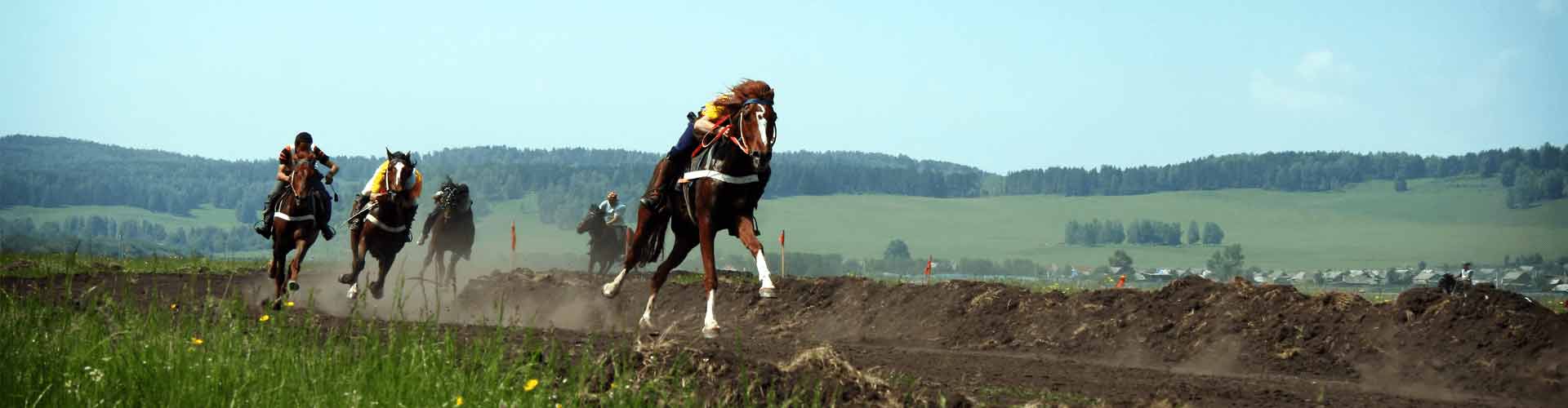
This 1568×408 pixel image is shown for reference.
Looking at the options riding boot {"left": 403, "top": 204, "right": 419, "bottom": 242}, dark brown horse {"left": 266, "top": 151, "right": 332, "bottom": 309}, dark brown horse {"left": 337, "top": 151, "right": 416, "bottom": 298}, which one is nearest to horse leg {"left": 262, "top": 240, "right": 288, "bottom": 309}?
dark brown horse {"left": 266, "top": 151, "right": 332, "bottom": 309}

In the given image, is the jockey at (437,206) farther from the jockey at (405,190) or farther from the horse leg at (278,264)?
the horse leg at (278,264)

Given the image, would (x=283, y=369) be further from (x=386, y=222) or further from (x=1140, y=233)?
(x=1140, y=233)

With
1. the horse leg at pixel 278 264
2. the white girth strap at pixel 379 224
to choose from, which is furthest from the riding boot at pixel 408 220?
the horse leg at pixel 278 264

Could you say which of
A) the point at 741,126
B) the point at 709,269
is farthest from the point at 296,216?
the point at 741,126

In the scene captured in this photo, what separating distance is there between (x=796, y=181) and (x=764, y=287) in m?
154

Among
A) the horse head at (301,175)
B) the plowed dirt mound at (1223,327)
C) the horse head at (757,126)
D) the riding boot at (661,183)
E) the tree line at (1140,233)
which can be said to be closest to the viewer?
the horse head at (757,126)

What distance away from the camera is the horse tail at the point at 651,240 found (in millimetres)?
16781

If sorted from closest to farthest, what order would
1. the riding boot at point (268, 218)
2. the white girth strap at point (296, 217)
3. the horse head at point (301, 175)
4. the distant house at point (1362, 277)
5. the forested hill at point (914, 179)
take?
the horse head at point (301, 175), the white girth strap at point (296, 217), the riding boot at point (268, 218), the distant house at point (1362, 277), the forested hill at point (914, 179)

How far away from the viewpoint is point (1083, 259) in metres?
133

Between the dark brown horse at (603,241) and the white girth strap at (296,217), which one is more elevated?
the white girth strap at (296,217)

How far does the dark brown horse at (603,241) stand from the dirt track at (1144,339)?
1312 centimetres

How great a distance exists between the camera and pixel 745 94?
603 inches

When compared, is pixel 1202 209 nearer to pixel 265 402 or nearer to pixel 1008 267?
pixel 1008 267

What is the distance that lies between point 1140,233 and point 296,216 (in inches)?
5105
